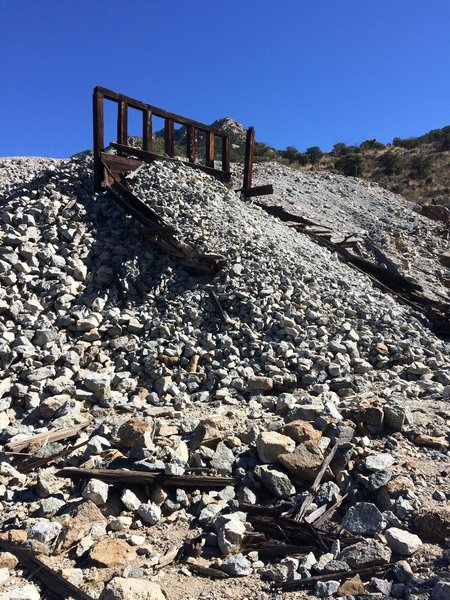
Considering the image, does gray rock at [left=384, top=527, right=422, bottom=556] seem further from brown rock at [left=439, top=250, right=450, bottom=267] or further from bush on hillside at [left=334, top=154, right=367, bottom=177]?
bush on hillside at [left=334, top=154, right=367, bottom=177]

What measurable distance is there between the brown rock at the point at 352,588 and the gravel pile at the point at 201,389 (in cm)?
2

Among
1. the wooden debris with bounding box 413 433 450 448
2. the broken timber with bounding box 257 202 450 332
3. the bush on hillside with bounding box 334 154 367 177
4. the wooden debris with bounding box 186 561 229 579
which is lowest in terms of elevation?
the wooden debris with bounding box 186 561 229 579

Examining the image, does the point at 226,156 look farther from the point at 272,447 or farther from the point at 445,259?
the point at 272,447

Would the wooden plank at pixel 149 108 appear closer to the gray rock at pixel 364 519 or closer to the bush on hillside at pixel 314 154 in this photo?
the gray rock at pixel 364 519

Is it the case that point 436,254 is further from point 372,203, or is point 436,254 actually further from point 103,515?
point 103,515

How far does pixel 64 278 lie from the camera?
720 centimetres

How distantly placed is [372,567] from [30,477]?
2.90 metres

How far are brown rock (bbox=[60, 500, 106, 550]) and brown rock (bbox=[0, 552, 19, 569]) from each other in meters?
0.31

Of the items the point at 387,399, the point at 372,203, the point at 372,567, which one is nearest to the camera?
the point at 372,567

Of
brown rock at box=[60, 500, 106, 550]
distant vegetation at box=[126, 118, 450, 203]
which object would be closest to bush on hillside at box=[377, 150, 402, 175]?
distant vegetation at box=[126, 118, 450, 203]

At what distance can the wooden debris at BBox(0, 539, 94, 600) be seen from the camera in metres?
3.00

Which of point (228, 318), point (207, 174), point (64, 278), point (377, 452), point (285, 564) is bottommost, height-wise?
point (285, 564)

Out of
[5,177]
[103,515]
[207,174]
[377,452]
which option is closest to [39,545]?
[103,515]

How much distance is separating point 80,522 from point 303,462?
6.05 ft
